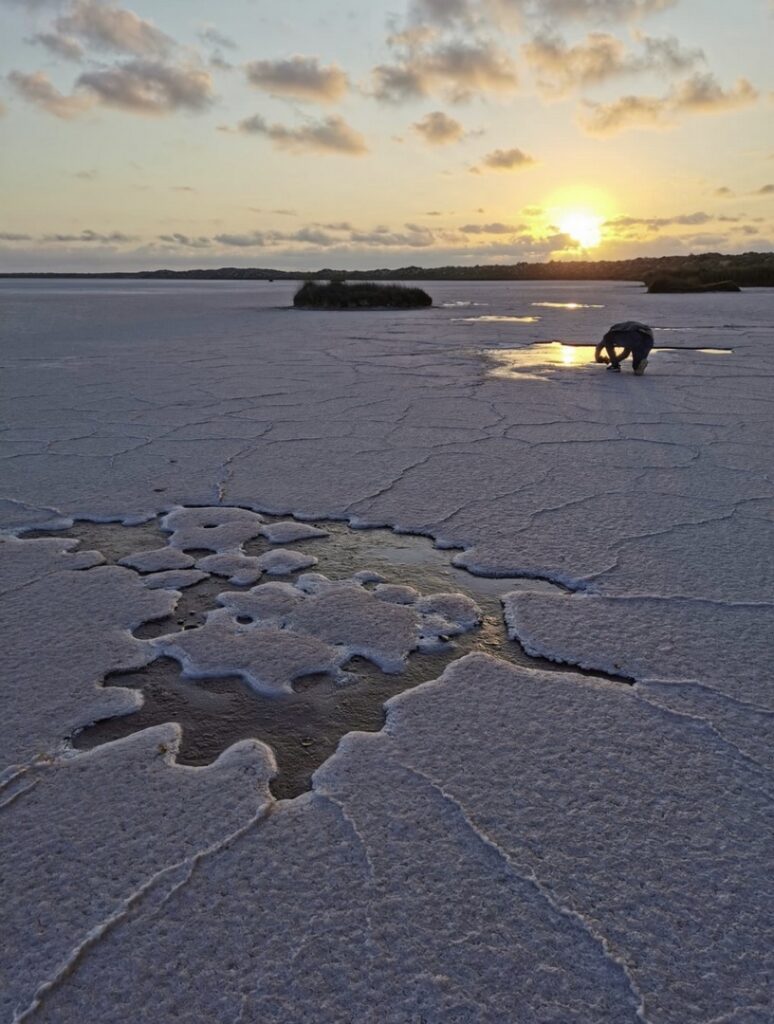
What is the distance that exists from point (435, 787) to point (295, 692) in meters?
0.45

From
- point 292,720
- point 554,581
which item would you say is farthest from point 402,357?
point 292,720

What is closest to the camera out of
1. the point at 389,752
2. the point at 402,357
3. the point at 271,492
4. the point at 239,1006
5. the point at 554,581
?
the point at 239,1006

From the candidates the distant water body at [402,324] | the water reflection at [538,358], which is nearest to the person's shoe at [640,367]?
the water reflection at [538,358]

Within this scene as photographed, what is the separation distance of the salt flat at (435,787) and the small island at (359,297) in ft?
45.8

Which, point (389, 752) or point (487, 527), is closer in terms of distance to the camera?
point (389, 752)

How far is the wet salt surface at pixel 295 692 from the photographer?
1442mm

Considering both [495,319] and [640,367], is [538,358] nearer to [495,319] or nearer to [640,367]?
[640,367]

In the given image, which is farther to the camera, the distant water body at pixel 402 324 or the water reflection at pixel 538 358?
the distant water body at pixel 402 324

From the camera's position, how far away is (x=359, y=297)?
16734 mm

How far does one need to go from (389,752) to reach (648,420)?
11.3ft

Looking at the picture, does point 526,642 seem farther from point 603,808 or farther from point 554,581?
point 603,808

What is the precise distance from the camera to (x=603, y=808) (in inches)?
48.9

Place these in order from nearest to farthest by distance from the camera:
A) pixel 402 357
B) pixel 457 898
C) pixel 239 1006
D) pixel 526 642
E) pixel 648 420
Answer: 1. pixel 239 1006
2. pixel 457 898
3. pixel 526 642
4. pixel 648 420
5. pixel 402 357

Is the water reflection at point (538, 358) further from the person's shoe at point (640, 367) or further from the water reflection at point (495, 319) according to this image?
the water reflection at point (495, 319)
